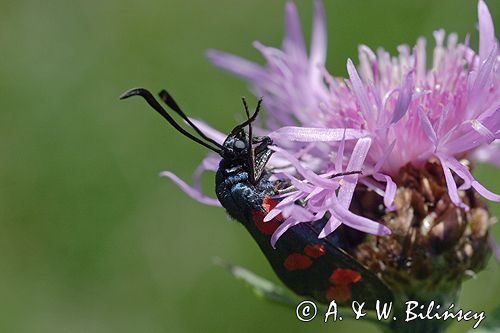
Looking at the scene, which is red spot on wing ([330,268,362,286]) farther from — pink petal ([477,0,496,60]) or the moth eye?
pink petal ([477,0,496,60])

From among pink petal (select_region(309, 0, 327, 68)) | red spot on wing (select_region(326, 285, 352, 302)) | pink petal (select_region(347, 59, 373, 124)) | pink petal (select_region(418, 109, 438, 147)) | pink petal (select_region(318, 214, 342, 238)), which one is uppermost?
pink petal (select_region(309, 0, 327, 68))

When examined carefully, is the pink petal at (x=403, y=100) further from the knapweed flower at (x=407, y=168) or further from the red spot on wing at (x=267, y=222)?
the red spot on wing at (x=267, y=222)

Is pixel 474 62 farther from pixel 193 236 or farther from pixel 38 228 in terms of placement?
pixel 38 228

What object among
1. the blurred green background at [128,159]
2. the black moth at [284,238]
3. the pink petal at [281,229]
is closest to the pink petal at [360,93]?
the black moth at [284,238]

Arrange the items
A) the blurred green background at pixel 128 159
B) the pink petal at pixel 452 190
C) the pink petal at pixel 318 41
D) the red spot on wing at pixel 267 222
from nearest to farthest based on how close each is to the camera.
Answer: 1. the pink petal at pixel 452 190
2. the red spot on wing at pixel 267 222
3. the pink petal at pixel 318 41
4. the blurred green background at pixel 128 159

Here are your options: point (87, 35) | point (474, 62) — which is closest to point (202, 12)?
point (87, 35)

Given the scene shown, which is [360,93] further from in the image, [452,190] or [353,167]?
[452,190]

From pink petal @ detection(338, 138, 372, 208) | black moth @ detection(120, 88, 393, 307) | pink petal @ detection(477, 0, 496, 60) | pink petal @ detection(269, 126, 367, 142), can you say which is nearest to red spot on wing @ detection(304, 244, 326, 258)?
black moth @ detection(120, 88, 393, 307)
